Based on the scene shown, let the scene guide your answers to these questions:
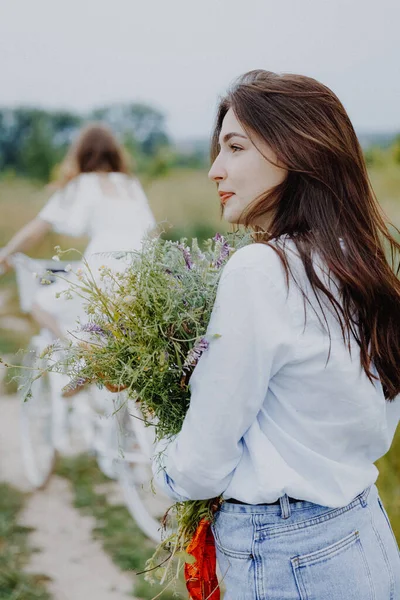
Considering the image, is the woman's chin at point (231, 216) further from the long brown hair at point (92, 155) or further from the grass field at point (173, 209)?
the grass field at point (173, 209)

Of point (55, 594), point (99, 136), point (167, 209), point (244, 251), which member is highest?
point (244, 251)

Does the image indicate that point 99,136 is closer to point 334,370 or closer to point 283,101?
point 283,101

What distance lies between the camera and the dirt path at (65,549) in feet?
11.0

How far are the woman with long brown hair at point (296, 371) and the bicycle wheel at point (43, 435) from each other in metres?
3.21

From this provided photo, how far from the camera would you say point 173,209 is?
35.3ft

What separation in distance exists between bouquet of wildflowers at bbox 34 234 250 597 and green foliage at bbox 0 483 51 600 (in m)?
2.00

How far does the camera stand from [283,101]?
144cm

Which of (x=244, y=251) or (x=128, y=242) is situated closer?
(x=244, y=251)

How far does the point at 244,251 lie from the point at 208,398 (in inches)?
11.4

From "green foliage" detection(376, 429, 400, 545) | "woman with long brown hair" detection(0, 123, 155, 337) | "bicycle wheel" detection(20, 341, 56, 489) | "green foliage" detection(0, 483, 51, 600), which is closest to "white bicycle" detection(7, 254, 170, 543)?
"bicycle wheel" detection(20, 341, 56, 489)

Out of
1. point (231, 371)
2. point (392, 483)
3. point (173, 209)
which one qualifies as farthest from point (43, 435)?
point (173, 209)

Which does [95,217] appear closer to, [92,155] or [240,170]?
[92,155]

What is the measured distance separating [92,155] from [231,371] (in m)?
3.23

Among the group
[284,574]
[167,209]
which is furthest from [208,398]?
[167,209]
